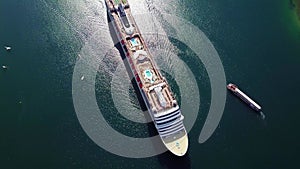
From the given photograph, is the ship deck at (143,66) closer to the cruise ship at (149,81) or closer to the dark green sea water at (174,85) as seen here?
the cruise ship at (149,81)

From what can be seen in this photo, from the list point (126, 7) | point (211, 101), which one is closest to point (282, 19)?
point (211, 101)

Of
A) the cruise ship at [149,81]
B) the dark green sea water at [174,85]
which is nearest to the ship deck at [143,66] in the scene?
the cruise ship at [149,81]

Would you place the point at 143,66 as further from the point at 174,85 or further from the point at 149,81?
the point at 174,85

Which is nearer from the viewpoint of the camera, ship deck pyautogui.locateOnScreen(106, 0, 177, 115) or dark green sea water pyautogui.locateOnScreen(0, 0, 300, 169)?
dark green sea water pyautogui.locateOnScreen(0, 0, 300, 169)

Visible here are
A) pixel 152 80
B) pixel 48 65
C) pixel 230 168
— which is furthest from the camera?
pixel 48 65

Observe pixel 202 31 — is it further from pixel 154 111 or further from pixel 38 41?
pixel 38 41

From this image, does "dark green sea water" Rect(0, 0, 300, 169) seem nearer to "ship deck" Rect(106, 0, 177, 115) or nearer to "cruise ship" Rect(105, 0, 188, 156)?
"cruise ship" Rect(105, 0, 188, 156)

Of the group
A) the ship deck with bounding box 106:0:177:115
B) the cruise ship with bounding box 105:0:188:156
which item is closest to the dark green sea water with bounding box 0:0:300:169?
the cruise ship with bounding box 105:0:188:156
